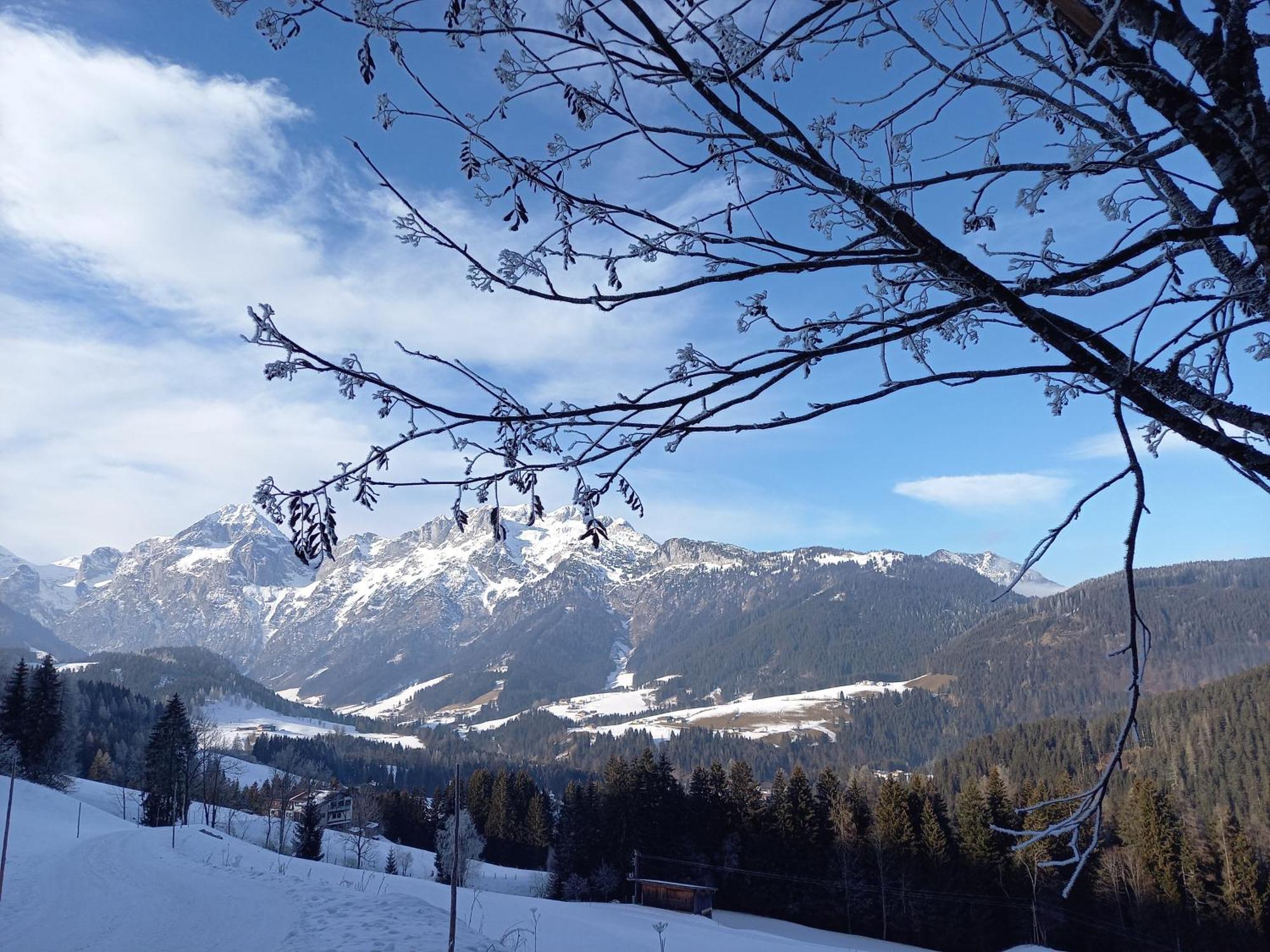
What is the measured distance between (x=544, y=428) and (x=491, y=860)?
65.9 m

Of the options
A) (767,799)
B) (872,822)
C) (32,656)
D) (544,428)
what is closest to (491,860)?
(767,799)

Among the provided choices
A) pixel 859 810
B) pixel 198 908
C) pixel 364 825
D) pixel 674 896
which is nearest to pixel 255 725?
pixel 364 825

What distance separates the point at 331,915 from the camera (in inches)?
434

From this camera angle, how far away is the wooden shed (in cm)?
3650

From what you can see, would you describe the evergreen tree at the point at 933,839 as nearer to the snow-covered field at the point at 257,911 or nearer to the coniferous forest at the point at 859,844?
the coniferous forest at the point at 859,844

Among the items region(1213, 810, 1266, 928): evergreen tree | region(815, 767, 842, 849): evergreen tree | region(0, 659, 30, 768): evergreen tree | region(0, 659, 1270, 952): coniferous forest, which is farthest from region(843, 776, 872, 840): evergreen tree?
region(0, 659, 30, 768): evergreen tree

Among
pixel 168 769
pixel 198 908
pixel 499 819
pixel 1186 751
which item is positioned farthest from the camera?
pixel 1186 751

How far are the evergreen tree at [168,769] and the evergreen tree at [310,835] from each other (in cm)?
806

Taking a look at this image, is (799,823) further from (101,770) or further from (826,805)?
(101,770)

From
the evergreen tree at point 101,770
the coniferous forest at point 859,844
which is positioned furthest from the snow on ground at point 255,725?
the coniferous forest at point 859,844

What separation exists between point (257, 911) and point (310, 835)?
3984 centimetres

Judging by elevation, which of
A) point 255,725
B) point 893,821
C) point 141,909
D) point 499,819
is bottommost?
point 255,725

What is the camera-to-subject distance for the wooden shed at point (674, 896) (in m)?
36.5

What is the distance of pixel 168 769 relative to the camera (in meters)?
52.4
